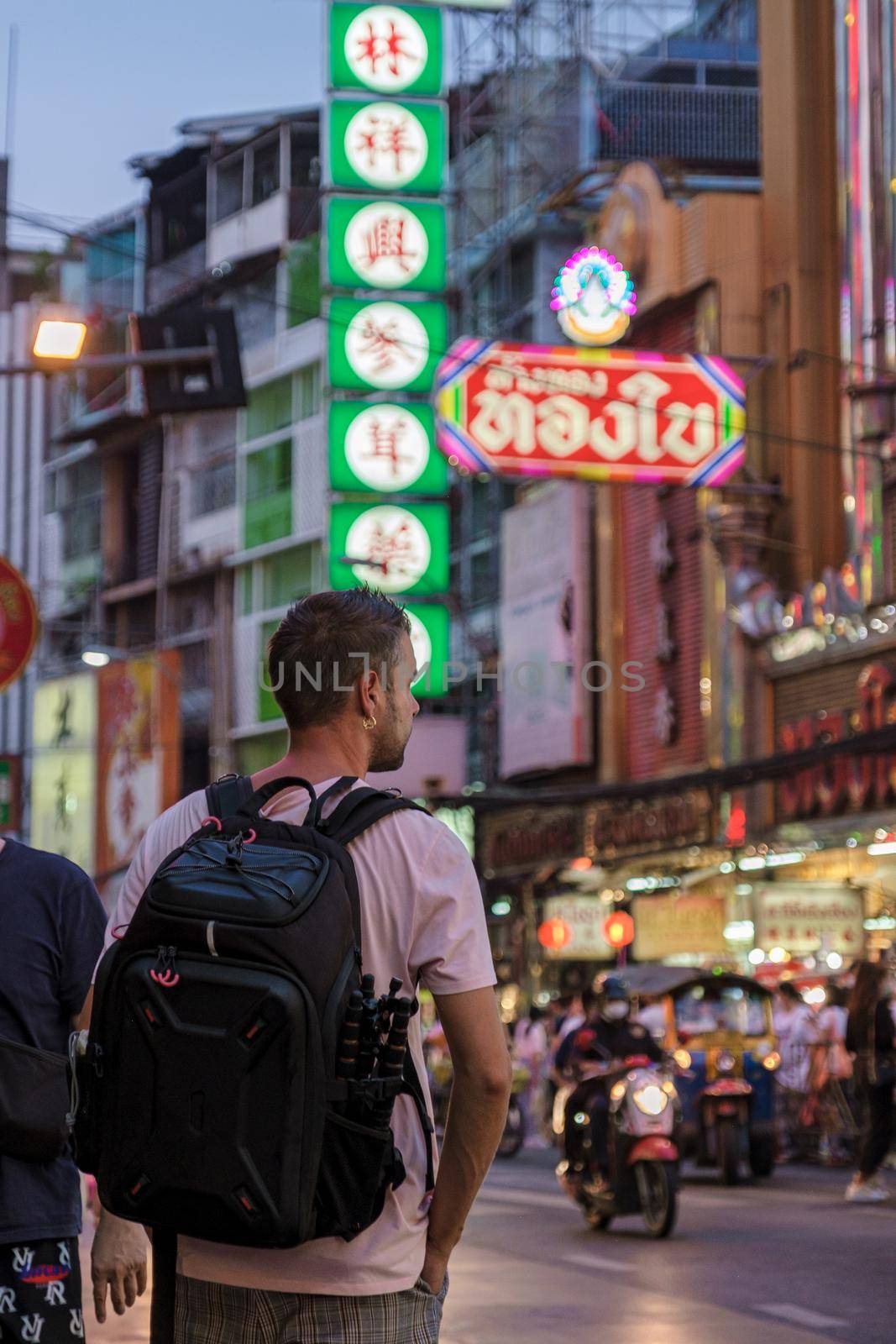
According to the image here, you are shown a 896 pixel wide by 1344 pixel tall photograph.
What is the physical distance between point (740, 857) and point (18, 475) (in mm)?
42599

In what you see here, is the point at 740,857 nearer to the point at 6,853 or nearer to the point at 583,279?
the point at 583,279

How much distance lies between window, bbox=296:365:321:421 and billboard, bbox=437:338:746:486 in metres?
24.3

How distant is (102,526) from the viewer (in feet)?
198

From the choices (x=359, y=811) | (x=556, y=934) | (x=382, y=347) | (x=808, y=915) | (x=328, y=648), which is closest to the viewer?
(x=359, y=811)

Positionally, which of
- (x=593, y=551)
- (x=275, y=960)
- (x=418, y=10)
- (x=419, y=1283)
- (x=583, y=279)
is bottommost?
(x=419, y=1283)

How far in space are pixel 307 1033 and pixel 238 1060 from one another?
0.10 meters

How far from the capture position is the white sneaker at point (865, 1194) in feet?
51.4

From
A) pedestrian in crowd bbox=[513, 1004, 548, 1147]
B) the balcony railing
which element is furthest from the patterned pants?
the balcony railing

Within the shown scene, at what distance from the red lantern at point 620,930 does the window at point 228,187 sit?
30.6m

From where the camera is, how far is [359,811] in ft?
11.5

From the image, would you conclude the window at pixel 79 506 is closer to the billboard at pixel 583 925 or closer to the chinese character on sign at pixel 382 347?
the chinese character on sign at pixel 382 347

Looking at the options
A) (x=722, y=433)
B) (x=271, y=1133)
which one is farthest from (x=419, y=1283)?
(x=722, y=433)

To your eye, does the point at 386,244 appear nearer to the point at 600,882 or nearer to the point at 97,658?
the point at 600,882

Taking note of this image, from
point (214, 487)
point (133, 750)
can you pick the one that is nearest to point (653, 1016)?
point (133, 750)
